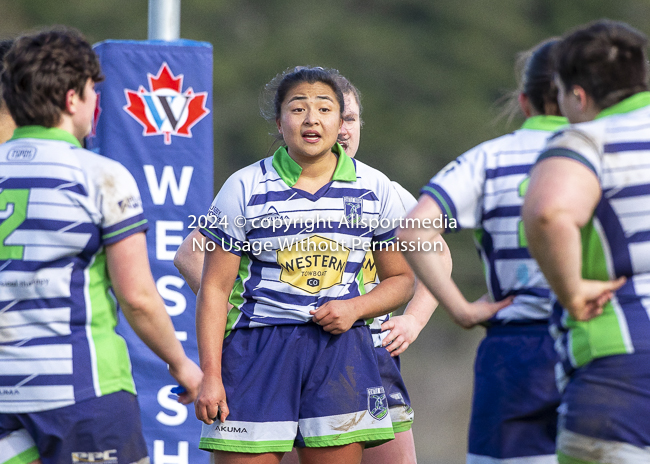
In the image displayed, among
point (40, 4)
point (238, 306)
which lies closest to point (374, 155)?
point (40, 4)

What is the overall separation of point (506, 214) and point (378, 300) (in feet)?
2.37

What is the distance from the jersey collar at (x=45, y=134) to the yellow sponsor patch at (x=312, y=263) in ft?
2.81

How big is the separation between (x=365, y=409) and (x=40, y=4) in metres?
13.2

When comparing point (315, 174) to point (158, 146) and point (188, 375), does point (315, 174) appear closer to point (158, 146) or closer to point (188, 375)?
point (188, 375)

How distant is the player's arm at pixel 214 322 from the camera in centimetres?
301

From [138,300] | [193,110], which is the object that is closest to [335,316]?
[138,300]

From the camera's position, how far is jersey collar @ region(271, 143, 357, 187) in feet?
10.4

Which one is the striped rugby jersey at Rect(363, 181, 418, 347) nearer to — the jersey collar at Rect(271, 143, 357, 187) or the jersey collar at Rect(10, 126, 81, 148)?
the jersey collar at Rect(271, 143, 357, 187)

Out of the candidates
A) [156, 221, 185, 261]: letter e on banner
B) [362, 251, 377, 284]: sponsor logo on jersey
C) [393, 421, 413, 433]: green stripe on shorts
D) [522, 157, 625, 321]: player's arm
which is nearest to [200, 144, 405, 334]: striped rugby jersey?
[362, 251, 377, 284]: sponsor logo on jersey

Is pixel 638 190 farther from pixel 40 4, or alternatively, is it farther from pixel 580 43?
pixel 40 4

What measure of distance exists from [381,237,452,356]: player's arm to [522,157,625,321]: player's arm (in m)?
1.32

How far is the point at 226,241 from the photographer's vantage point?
10.2 feet

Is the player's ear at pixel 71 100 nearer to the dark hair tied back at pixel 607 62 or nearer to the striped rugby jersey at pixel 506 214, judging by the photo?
the striped rugby jersey at pixel 506 214

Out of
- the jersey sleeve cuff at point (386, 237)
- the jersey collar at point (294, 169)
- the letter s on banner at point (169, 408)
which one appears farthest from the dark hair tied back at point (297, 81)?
the letter s on banner at point (169, 408)
